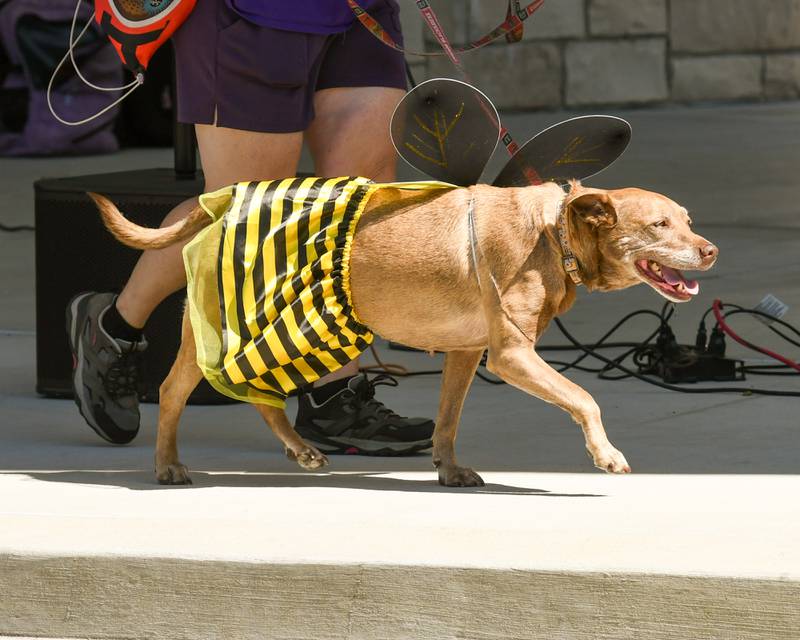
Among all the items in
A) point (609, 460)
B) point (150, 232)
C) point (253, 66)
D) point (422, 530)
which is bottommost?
point (422, 530)

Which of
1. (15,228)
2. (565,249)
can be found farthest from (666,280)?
(15,228)

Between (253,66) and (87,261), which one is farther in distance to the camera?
(87,261)

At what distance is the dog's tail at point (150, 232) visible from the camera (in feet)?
14.3

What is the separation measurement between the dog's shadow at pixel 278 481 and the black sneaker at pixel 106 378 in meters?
0.32

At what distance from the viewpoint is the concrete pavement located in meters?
3.38

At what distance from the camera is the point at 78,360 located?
194 inches

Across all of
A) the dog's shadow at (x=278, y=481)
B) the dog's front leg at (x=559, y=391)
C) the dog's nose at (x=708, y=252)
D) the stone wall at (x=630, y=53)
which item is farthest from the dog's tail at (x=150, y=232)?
the stone wall at (x=630, y=53)

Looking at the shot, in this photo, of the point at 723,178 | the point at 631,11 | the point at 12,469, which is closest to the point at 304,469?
the point at 12,469

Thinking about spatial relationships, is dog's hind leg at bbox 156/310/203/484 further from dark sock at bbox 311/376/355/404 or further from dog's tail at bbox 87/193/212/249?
dark sock at bbox 311/376/355/404

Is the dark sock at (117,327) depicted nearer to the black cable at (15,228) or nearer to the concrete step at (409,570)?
the concrete step at (409,570)

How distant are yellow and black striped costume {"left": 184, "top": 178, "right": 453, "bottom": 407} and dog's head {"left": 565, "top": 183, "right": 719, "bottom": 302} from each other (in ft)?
1.37

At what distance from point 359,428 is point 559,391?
0.99m

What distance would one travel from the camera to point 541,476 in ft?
14.6

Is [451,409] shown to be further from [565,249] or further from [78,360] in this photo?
[78,360]
